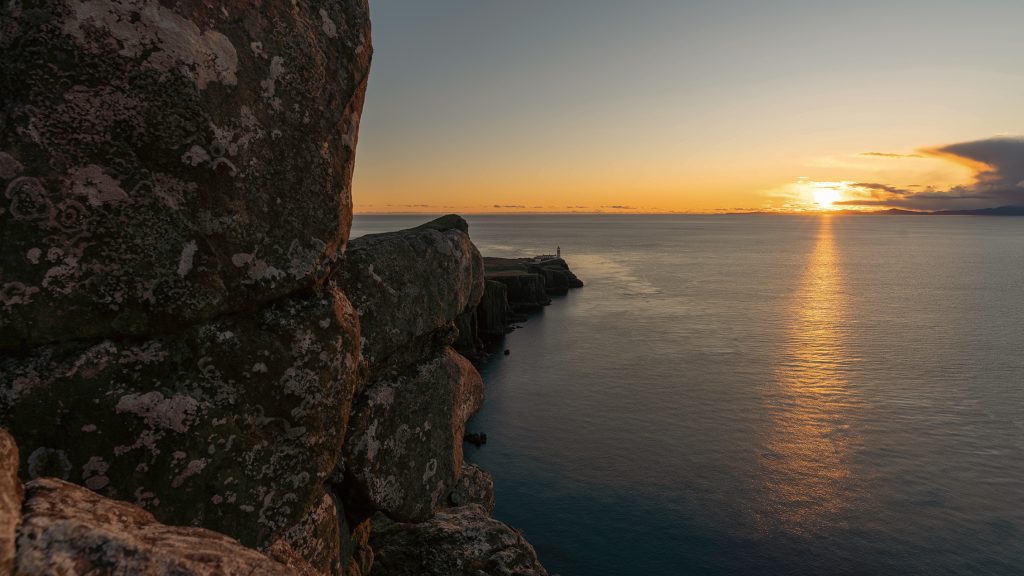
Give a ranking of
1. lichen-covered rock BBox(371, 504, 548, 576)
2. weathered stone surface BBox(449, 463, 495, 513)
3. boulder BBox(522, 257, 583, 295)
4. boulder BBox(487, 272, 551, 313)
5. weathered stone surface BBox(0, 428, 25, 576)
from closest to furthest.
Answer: weathered stone surface BBox(0, 428, 25, 576)
lichen-covered rock BBox(371, 504, 548, 576)
weathered stone surface BBox(449, 463, 495, 513)
boulder BBox(487, 272, 551, 313)
boulder BBox(522, 257, 583, 295)

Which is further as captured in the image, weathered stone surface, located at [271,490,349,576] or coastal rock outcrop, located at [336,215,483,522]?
coastal rock outcrop, located at [336,215,483,522]

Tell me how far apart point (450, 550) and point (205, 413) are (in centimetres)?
696

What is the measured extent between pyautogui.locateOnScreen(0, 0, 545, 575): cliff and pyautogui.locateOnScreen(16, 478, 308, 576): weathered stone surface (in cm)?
2

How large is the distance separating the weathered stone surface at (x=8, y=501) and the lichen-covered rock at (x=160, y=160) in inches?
65.2

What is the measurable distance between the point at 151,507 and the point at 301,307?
2.59 meters

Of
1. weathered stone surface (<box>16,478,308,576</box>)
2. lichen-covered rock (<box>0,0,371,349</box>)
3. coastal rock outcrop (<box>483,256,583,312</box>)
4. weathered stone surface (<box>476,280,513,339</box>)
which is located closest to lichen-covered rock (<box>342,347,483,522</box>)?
lichen-covered rock (<box>0,0,371,349</box>)

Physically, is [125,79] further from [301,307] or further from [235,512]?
[235,512]

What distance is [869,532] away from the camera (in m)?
35.7

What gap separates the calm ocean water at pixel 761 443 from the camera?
1344 inches

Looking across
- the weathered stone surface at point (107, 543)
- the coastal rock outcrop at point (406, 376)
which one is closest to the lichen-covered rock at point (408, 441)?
the coastal rock outcrop at point (406, 376)

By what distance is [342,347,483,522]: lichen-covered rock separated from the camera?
964 cm

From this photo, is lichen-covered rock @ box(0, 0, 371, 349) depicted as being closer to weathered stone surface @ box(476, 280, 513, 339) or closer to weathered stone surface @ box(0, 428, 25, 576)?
weathered stone surface @ box(0, 428, 25, 576)

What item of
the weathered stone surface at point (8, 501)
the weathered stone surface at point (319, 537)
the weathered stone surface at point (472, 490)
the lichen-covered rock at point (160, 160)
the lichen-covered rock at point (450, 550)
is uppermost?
the lichen-covered rock at point (160, 160)

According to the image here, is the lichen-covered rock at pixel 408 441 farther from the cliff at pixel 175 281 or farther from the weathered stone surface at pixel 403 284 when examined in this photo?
the cliff at pixel 175 281
